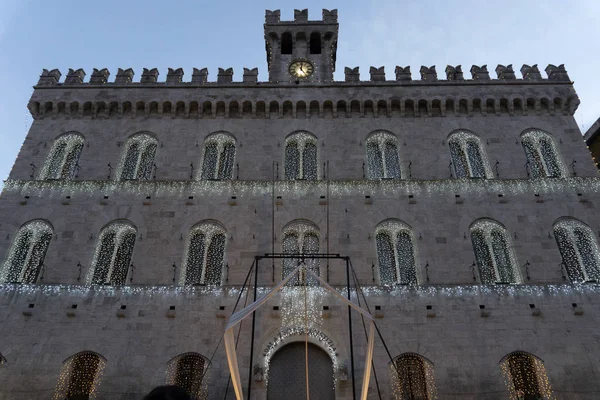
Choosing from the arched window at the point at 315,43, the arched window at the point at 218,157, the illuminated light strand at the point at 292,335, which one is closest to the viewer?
the illuminated light strand at the point at 292,335

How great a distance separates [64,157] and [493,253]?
19284 millimetres

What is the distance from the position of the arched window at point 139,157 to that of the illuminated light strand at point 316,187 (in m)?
0.77

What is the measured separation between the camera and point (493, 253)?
19234mm

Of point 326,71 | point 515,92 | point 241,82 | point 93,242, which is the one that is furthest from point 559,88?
point 93,242

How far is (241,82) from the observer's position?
2420 cm

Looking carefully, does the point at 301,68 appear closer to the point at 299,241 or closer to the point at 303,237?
the point at 303,237

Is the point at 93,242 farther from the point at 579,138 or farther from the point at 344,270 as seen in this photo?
the point at 579,138

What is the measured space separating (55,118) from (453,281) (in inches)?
780

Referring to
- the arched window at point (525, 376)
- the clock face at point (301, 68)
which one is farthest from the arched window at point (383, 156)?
the arched window at point (525, 376)

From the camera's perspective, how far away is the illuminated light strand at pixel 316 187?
20625 mm

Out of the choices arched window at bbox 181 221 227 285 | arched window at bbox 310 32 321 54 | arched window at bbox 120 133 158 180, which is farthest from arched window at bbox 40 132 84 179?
arched window at bbox 310 32 321 54

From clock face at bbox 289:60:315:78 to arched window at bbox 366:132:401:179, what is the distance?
5598 mm

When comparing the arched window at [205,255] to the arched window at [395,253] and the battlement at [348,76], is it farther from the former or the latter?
the battlement at [348,76]

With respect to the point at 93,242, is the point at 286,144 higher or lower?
higher
